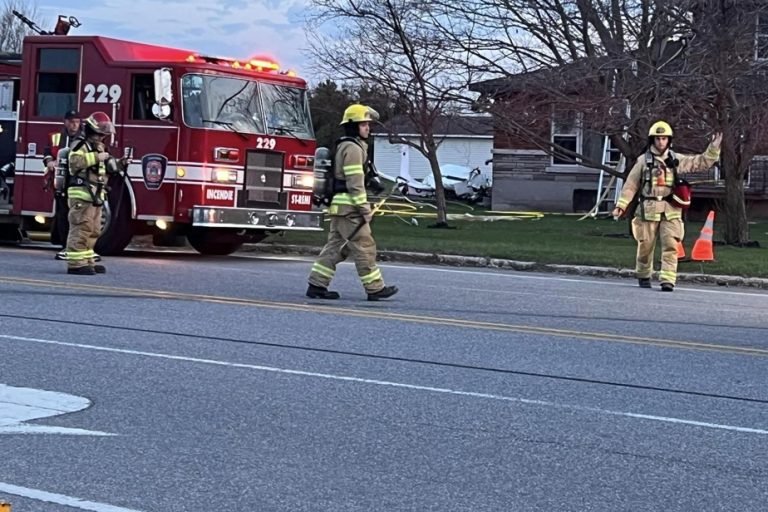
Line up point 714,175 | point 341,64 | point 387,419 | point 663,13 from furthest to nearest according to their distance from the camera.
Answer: point 714,175 < point 341,64 < point 663,13 < point 387,419

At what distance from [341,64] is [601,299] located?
42.9ft

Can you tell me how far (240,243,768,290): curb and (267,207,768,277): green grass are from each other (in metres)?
0.23

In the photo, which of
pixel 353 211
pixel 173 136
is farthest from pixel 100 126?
pixel 353 211

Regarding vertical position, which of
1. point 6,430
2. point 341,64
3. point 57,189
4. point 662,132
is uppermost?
point 341,64

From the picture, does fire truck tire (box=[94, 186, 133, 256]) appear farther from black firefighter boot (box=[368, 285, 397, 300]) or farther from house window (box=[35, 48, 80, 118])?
black firefighter boot (box=[368, 285, 397, 300])

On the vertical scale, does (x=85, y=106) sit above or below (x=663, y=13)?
below

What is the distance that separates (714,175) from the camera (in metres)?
33.8

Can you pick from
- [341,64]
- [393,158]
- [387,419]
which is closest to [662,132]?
[387,419]

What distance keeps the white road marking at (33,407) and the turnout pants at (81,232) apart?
633 centimetres

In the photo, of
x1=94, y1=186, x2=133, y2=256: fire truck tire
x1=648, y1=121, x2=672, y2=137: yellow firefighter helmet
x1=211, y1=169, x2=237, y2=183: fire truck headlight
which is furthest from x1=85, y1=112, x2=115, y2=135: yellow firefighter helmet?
x1=648, y1=121, x2=672, y2=137: yellow firefighter helmet

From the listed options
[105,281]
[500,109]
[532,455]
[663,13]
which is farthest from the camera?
[500,109]

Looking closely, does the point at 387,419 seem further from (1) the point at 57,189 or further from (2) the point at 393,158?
(2) the point at 393,158

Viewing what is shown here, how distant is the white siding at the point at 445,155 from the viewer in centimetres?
5762

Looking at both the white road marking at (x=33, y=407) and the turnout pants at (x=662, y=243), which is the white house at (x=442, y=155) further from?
the white road marking at (x=33, y=407)
